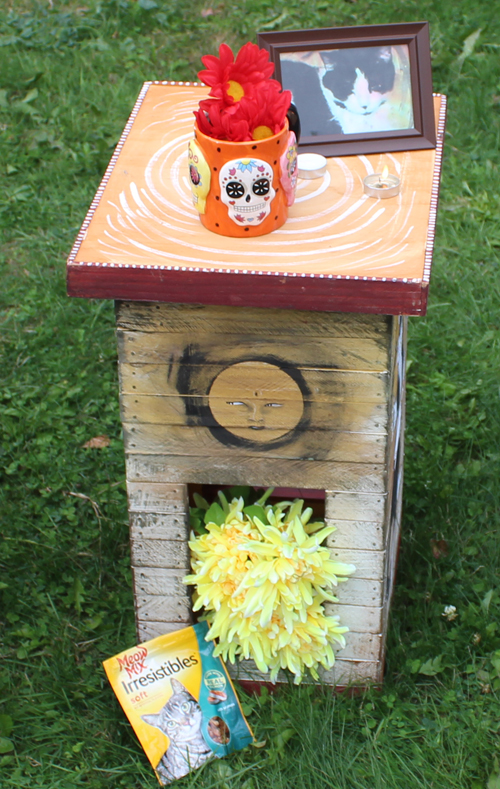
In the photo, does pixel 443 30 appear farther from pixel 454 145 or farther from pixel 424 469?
pixel 424 469

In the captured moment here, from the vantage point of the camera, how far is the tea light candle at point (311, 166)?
1986mm

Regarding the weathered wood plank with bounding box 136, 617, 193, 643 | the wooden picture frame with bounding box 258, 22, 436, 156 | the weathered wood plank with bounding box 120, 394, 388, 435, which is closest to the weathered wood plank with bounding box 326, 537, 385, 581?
the weathered wood plank with bounding box 120, 394, 388, 435

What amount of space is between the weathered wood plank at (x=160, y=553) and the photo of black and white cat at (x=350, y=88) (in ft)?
3.21

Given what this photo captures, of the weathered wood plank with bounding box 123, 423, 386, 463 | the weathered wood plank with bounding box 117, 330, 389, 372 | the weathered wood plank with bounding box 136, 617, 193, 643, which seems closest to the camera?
the weathered wood plank with bounding box 117, 330, 389, 372

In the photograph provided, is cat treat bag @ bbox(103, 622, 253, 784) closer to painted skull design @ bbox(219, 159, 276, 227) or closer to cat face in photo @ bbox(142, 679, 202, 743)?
cat face in photo @ bbox(142, 679, 202, 743)

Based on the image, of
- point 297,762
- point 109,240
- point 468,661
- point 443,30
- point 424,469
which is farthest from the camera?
point 443,30

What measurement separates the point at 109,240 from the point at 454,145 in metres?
2.87

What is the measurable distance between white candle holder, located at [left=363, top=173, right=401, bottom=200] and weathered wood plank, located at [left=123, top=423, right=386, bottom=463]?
0.50m

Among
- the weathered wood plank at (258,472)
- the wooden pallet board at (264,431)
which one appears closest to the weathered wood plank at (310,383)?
the wooden pallet board at (264,431)

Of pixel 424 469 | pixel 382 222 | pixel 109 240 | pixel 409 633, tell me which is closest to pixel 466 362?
pixel 424 469

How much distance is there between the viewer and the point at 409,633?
8.14ft

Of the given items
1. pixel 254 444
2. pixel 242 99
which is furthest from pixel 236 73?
pixel 254 444

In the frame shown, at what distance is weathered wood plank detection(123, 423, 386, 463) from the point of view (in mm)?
1951

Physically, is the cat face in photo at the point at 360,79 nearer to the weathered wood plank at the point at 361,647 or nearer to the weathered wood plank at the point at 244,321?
the weathered wood plank at the point at 244,321
